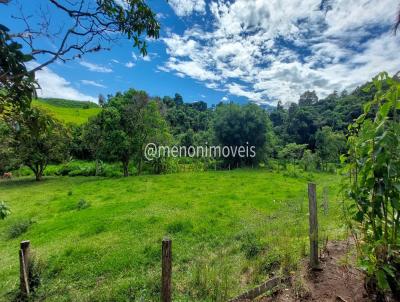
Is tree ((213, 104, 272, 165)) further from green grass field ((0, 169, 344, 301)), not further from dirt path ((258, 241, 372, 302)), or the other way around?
dirt path ((258, 241, 372, 302))

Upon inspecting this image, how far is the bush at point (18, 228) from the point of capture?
848 cm

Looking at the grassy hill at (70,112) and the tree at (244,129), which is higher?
the grassy hill at (70,112)

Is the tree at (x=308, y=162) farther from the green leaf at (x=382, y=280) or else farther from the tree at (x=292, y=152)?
the green leaf at (x=382, y=280)

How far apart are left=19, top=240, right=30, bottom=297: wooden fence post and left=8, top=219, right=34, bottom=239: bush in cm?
521

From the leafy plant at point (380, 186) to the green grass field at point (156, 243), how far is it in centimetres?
142

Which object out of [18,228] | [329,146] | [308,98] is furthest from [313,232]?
[308,98]

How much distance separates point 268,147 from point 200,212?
24.2 metres

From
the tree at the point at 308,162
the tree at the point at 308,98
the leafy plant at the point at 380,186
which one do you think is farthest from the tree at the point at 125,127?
the tree at the point at 308,98

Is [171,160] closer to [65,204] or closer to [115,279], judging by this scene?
[65,204]

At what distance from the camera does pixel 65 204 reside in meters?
12.4

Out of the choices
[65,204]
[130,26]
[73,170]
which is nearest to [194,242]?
[130,26]

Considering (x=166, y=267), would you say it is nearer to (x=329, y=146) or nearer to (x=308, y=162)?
(x=308, y=162)

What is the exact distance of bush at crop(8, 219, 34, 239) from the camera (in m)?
8.48

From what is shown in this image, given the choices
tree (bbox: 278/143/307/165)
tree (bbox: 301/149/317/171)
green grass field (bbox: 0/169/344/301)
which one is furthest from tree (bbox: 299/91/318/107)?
green grass field (bbox: 0/169/344/301)
